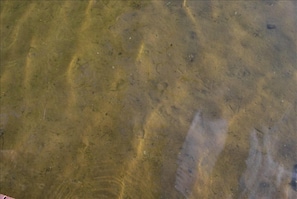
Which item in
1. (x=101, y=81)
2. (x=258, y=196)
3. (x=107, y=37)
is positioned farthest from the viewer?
(x=107, y=37)

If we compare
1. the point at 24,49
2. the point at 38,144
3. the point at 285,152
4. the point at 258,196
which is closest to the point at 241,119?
the point at 285,152

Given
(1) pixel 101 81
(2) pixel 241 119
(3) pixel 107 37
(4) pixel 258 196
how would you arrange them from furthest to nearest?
(3) pixel 107 37 → (1) pixel 101 81 → (2) pixel 241 119 → (4) pixel 258 196

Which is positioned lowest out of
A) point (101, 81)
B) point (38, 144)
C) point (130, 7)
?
point (38, 144)

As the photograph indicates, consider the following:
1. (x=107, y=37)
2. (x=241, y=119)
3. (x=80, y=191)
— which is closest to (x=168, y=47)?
(x=107, y=37)

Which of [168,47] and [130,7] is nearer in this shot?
[168,47]

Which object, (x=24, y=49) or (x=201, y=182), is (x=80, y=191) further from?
(x=24, y=49)

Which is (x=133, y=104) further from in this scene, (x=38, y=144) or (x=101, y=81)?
(x=38, y=144)

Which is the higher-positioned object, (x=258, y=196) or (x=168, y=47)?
(x=168, y=47)
